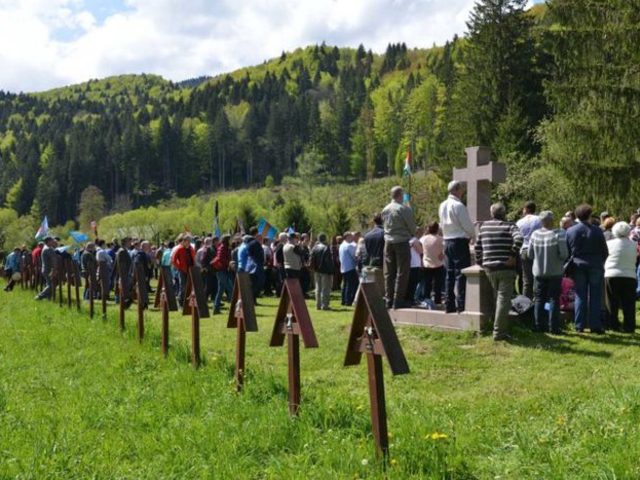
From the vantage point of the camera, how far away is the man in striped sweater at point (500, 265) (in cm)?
852

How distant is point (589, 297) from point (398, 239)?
2.81m

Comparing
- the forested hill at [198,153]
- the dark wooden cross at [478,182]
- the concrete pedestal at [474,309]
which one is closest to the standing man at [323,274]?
the dark wooden cross at [478,182]

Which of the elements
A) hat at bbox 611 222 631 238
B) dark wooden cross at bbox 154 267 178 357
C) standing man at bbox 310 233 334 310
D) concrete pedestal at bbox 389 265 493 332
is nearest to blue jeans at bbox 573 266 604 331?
hat at bbox 611 222 631 238

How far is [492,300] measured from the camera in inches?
362

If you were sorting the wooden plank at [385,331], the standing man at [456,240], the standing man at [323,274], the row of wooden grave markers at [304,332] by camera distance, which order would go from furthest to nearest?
1. the standing man at [323,274]
2. the standing man at [456,240]
3. the row of wooden grave markers at [304,332]
4. the wooden plank at [385,331]

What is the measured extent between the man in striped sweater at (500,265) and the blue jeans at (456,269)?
729 mm

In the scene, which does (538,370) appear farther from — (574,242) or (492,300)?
(574,242)

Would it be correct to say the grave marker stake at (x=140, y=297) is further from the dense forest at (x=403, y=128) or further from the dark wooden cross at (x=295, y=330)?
the dense forest at (x=403, y=128)

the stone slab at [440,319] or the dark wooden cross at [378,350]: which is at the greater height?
the dark wooden cross at [378,350]

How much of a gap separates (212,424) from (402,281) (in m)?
5.50

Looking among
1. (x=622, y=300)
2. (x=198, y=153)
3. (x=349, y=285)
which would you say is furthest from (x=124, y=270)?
(x=198, y=153)

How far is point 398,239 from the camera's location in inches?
391

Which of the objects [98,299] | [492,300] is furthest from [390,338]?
[98,299]

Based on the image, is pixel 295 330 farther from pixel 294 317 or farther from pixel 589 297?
pixel 589 297
